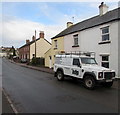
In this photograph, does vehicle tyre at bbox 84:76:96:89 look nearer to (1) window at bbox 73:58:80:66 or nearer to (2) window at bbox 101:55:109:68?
(1) window at bbox 73:58:80:66

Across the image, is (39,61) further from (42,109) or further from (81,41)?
(42,109)

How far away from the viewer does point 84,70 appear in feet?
31.9

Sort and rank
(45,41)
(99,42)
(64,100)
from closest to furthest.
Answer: (64,100) → (99,42) → (45,41)

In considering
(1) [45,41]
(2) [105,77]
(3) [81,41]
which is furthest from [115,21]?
(1) [45,41]

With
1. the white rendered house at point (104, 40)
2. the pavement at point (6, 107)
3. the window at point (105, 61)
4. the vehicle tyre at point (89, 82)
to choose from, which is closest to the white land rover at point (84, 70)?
the vehicle tyre at point (89, 82)

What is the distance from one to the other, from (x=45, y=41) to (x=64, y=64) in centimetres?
3474

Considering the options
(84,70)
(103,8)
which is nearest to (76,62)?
(84,70)

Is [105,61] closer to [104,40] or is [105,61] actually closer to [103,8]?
[104,40]

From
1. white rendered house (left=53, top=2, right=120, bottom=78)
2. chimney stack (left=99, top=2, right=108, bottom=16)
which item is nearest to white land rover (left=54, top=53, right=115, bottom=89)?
white rendered house (left=53, top=2, right=120, bottom=78)

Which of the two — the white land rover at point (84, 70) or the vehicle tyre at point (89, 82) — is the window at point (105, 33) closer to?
the white land rover at point (84, 70)

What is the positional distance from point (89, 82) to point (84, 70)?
903 millimetres

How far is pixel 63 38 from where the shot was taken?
2123 centimetres

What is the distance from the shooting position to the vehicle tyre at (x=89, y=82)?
891cm

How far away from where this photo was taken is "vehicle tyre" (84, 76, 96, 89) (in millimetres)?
8914
